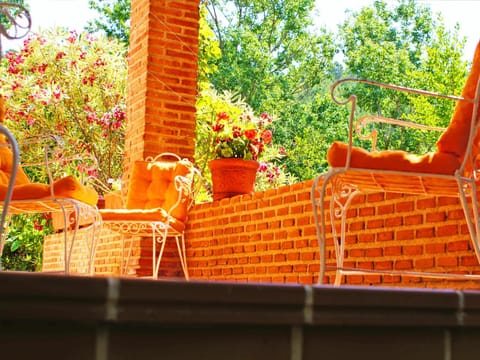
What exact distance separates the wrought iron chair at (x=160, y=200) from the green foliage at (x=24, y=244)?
5.42 metres

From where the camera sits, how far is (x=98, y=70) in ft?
30.9

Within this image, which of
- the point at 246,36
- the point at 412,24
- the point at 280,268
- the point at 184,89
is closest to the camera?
the point at 280,268

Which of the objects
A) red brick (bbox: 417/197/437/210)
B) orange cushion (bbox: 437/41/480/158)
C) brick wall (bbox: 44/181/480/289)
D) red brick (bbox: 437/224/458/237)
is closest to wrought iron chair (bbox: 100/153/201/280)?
brick wall (bbox: 44/181/480/289)

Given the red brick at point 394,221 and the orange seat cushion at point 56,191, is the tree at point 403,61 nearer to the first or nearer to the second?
the red brick at point 394,221

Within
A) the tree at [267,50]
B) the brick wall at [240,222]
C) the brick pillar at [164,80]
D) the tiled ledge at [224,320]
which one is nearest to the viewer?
the tiled ledge at [224,320]

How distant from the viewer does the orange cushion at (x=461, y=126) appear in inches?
86.9

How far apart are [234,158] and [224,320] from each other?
4.73m

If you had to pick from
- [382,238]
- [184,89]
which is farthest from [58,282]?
[184,89]

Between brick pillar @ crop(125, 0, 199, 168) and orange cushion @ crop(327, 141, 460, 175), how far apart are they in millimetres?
3462

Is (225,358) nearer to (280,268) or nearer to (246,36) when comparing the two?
(280,268)

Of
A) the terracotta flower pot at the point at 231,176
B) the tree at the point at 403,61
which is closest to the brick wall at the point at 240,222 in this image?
the terracotta flower pot at the point at 231,176

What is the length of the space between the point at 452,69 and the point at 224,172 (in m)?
15.4

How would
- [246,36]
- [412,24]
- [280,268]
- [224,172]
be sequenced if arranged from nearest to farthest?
[280,268] < [224,172] < [246,36] < [412,24]

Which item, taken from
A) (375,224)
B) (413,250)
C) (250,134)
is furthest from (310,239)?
(250,134)
